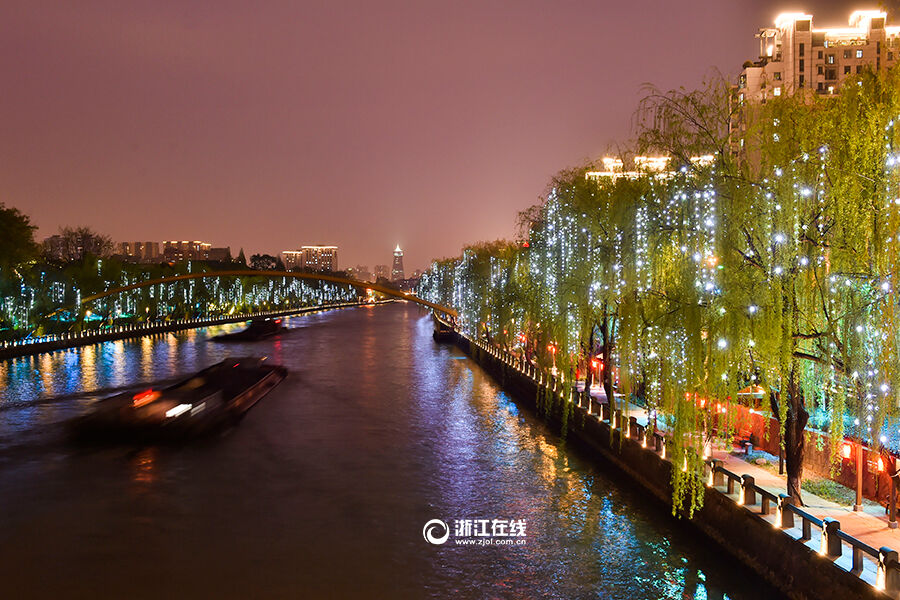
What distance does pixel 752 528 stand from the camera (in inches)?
498

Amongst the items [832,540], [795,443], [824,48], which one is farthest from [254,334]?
[832,540]

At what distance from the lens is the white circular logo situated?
50.3 feet

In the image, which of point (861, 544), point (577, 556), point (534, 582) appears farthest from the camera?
point (577, 556)

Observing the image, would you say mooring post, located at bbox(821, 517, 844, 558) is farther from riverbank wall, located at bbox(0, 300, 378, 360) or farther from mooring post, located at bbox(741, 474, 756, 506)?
riverbank wall, located at bbox(0, 300, 378, 360)

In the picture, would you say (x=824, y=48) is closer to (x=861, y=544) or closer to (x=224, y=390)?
(x=224, y=390)

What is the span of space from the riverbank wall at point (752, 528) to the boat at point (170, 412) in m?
13.4

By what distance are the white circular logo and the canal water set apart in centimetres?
12

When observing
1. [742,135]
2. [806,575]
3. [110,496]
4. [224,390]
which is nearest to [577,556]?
[806,575]

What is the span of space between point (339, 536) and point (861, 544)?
396 inches

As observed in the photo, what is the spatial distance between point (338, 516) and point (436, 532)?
2584 mm

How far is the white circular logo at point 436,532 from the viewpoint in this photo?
50.3 ft

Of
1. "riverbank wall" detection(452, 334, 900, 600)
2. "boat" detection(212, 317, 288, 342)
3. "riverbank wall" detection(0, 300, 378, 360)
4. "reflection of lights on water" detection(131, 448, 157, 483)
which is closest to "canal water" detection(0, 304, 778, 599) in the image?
"reflection of lights on water" detection(131, 448, 157, 483)

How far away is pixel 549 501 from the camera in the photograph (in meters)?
17.9

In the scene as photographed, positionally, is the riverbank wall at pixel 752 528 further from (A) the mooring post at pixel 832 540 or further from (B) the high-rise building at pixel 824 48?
(B) the high-rise building at pixel 824 48
